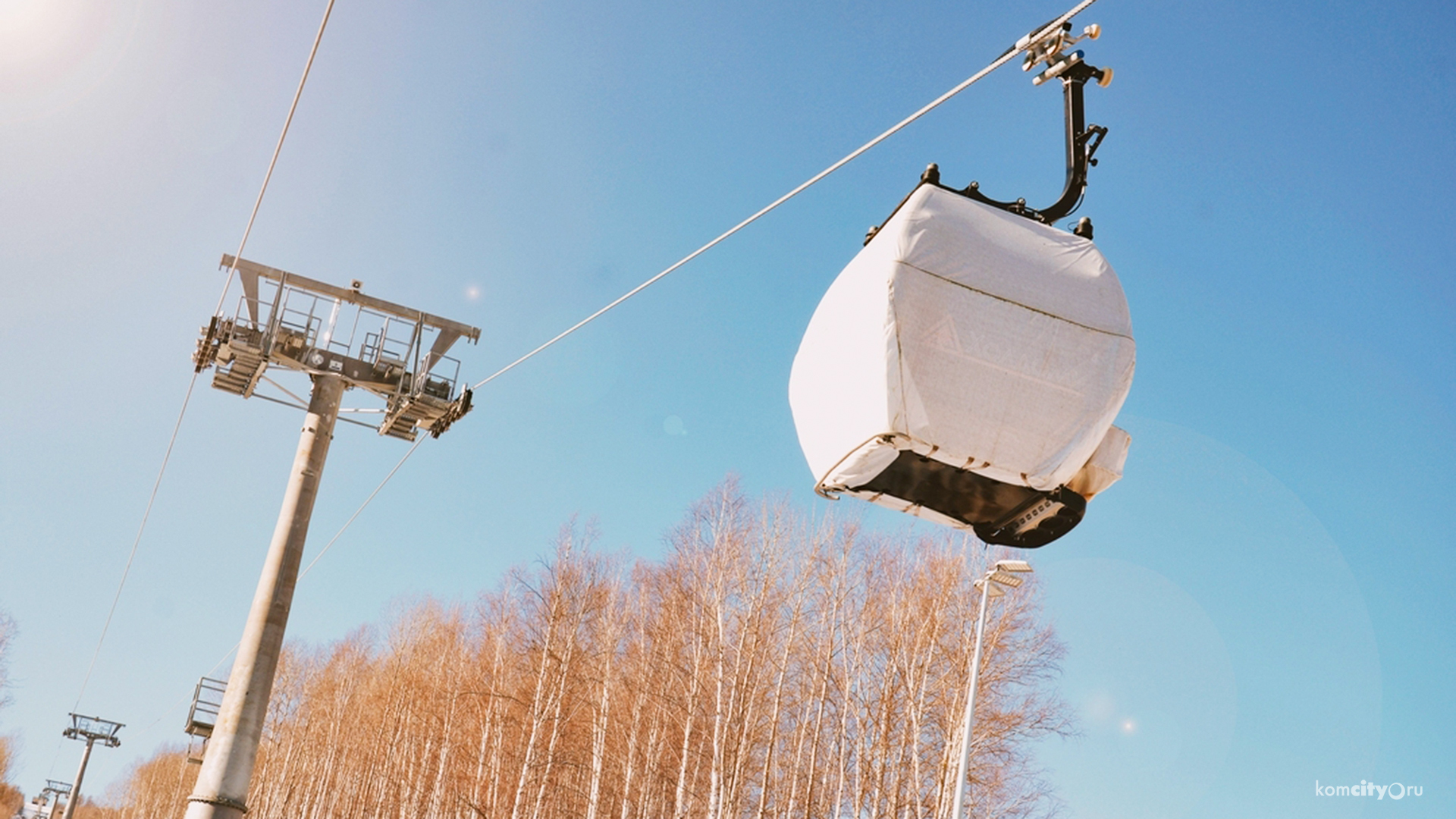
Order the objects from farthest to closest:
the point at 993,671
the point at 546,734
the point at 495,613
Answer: the point at 495,613 < the point at 546,734 < the point at 993,671

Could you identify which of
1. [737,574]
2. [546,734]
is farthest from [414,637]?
[737,574]

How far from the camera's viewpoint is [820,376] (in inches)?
171

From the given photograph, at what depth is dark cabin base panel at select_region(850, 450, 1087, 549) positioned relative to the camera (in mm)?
4320

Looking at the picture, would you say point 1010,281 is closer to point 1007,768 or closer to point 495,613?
point 1007,768

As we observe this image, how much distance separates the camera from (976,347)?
3918 mm

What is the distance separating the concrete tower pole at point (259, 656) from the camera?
11.8 meters

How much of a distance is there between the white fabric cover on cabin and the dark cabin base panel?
21 cm

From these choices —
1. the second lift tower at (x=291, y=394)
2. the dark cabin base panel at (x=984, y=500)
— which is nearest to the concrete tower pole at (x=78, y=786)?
the second lift tower at (x=291, y=394)

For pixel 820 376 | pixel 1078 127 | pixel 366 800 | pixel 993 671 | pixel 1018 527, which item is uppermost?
pixel 993 671

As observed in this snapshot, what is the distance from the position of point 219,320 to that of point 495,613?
74.7 feet

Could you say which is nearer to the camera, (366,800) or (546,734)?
(546,734)

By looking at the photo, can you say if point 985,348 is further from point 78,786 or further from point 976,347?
point 78,786

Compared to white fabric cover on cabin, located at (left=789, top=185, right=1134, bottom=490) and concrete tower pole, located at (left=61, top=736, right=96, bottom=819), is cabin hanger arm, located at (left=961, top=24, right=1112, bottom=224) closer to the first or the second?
white fabric cover on cabin, located at (left=789, top=185, right=1134, bottom=490)

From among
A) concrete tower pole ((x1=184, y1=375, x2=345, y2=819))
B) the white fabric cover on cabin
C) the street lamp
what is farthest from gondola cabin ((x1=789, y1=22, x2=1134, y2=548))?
concrete tower pole ((x1=184, y1=375, x2=345, y2=819))
